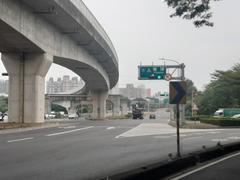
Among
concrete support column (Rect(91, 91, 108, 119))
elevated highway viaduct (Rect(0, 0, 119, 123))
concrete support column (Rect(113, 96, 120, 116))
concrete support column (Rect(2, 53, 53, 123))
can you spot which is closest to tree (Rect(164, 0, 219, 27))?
elevated highway viaduct (Rect(0, 0, 119, 123))

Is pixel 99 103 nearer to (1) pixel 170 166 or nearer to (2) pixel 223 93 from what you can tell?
(2) pixel 223 93

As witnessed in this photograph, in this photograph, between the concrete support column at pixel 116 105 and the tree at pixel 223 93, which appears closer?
the tree at pixel 223 93

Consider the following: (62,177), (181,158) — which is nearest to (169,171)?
(181,158)

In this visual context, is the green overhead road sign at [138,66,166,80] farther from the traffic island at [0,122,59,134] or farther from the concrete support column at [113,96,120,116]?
the concrete support column at [113,96,120,116]

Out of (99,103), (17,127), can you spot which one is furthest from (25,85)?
(99,103)

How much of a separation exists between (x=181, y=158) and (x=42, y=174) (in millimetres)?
4109

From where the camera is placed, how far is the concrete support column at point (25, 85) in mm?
37844

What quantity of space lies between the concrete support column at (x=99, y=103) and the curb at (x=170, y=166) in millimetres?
69028

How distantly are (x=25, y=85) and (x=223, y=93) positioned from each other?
64.0m

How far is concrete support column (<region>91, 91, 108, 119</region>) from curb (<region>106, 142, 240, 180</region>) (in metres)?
69.0

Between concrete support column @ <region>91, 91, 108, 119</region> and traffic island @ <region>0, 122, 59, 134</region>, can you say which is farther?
concrete support column @ <region>91, 91, 108, 119</region>

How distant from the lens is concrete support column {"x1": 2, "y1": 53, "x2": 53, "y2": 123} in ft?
124

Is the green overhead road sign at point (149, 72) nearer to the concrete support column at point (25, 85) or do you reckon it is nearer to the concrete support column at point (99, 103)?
the concrete support column at point (25, 85)

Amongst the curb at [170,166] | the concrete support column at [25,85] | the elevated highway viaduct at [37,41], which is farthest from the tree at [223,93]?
the curb at [170,166]
